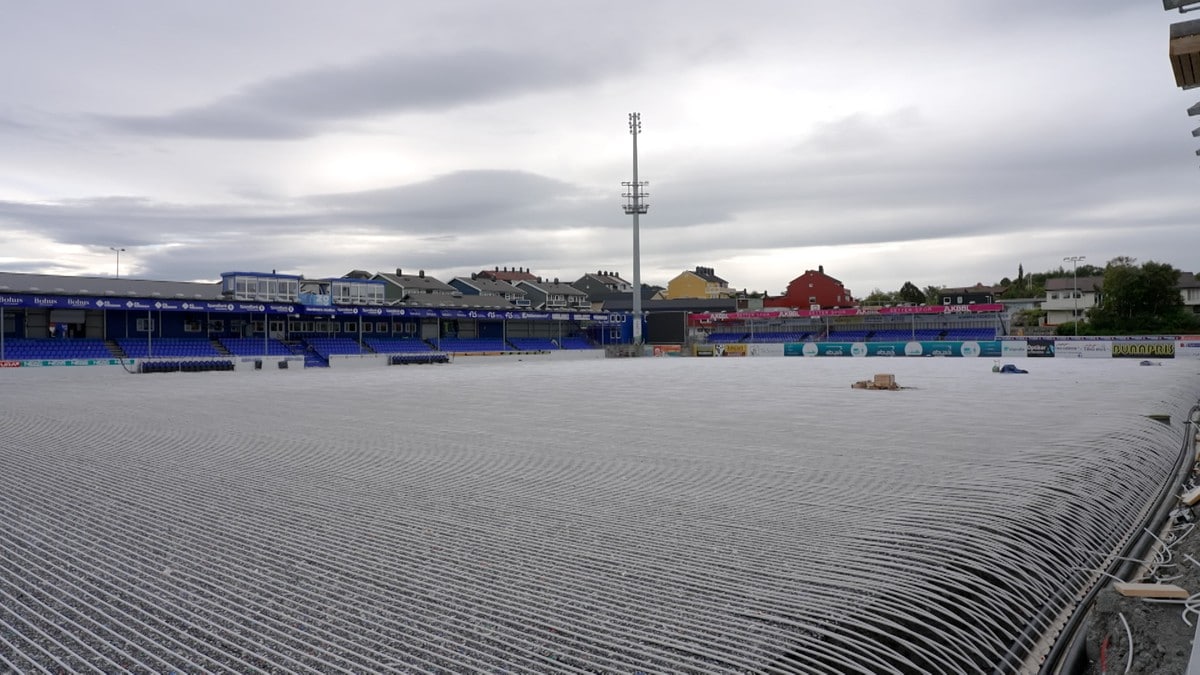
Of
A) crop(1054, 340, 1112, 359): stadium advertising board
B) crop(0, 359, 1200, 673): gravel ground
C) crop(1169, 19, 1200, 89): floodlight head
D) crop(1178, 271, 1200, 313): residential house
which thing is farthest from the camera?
crop(1178, 271, 1200, 313): residential house

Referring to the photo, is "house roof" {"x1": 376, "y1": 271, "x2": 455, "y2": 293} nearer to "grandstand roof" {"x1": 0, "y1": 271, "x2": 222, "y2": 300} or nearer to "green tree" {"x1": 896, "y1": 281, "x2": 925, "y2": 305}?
"grandstand roof" {"x1": 0, "y1": 271, "x2": 222, "y2": 300}

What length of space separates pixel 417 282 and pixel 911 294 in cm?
7558

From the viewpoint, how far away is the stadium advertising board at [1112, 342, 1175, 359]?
49.1 metres

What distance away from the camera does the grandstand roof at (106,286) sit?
45.5m

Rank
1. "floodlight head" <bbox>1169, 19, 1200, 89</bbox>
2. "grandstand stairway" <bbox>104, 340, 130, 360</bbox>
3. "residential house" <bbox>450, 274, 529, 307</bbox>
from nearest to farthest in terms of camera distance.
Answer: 1. "floodlight head" <bbox>1169, 19, 1200, 89</bbox>
2. "grandstand stairway" <bbox>104, 340, 130, 360</bbox>
3. "residential house" <bbox>450, 274, 529, 307</bbox>

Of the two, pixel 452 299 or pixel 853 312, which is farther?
pixel 452 299

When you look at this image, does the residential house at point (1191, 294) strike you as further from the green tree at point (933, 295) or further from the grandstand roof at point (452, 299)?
the grandstand roof at point (452, 299)

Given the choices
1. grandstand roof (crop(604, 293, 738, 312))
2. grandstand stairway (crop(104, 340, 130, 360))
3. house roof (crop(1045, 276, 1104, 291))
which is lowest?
grandstand stairway (crop(104, 340, 130, 360))

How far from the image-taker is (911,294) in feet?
391

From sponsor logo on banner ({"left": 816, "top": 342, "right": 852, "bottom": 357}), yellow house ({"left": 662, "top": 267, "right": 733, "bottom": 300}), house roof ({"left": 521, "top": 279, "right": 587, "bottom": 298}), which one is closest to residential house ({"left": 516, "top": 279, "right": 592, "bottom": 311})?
house roof ({"left": 521, "top": 279, "right": 587, "bottom": 298})

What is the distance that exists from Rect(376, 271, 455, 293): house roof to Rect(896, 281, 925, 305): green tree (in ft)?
224

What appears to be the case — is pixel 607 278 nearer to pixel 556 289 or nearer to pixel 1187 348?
pixel 556 289

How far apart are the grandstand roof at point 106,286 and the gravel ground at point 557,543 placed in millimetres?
36648

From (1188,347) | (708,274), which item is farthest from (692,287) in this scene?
(1188,347)
